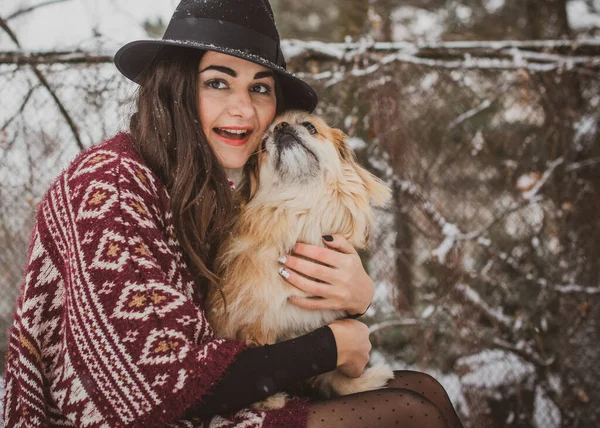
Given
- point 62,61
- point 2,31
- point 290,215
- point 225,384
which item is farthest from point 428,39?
point 2,31

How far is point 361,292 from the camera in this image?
1662 millimetres

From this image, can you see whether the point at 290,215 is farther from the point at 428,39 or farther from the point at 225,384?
the point at 428,39

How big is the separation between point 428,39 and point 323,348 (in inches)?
82.6

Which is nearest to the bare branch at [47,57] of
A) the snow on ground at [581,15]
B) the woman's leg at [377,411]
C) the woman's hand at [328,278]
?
the woman's hand at [328,278]

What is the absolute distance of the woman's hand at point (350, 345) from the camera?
4.69 feet

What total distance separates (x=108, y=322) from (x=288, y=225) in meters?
0.76

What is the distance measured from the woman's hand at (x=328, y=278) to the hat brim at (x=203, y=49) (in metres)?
0.62

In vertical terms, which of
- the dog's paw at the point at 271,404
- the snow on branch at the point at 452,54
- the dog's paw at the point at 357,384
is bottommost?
the dog's paw at the point at 357,384

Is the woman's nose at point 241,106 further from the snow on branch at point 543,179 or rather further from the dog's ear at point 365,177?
the snow on branch at point 543,179

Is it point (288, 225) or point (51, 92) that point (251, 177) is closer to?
point (288, 225)

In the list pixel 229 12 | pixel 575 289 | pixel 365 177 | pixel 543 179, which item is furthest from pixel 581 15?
pixel 229 12

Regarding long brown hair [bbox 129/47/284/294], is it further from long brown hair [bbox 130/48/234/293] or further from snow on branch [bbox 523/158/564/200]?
snow on branch [bbox 523/158/564/200]

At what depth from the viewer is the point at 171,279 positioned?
1298 mm

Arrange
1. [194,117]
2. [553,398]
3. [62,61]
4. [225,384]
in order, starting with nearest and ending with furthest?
[225,384]
[194,117]
[62,61]
[553,398]
